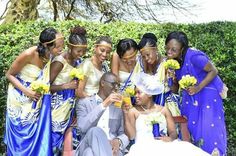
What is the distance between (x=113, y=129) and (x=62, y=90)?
2.53 feet

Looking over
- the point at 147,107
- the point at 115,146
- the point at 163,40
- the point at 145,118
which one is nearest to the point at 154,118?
the point at 145,118

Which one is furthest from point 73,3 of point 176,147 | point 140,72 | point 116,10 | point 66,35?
point 176,147

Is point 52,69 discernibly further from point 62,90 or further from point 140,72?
point 140,72

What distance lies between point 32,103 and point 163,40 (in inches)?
114

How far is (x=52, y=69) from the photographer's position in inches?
235

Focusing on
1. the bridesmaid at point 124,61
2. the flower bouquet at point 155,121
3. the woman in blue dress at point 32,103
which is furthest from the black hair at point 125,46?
the flower bouquet at point 155,121

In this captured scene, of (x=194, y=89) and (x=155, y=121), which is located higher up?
(x=194, y=89)

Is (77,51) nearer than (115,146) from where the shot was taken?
No

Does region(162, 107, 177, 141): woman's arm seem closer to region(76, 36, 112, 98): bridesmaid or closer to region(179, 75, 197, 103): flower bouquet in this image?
region(179, 75, 197, 103): flower bouquet

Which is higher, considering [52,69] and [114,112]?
[52,69]

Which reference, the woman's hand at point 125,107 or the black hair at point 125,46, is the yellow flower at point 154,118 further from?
the black hair at point 125,46

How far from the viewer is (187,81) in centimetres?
584

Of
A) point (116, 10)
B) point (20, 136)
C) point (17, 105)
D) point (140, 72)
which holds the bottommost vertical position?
point (20, 136)

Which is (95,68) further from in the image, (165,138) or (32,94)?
(165,138)
